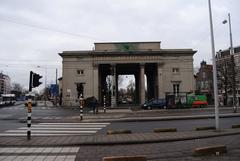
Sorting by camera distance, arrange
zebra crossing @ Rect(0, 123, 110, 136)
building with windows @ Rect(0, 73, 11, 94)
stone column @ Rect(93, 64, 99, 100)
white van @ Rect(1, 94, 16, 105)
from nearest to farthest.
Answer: zebra crossing @ Rect(0, 123, 110, 136)
stone column @ Rect(93, 64, 99, 100)
white van @ Rect(1, 94, 16, 105)
building with windows @ Rect(0, 73, 11, 94)

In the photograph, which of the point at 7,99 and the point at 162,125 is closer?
the point at 162,125

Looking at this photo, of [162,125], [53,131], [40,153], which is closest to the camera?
[40,153]

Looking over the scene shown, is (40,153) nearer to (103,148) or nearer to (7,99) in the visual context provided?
(103,148)

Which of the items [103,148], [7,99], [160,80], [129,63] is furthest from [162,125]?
[7,99]

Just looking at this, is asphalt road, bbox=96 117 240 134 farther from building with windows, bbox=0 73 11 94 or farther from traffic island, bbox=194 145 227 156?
building with windows, bbox=0 73 11 94

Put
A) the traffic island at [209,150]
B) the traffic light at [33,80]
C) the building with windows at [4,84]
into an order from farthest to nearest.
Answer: the building with windows at [4,84], the traffic light at [33,80], the traffic island at [209,150]

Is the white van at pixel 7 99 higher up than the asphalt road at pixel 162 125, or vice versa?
the white van at pixel 7 99

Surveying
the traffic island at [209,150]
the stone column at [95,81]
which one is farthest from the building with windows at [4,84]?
the traffic island at [209,150]

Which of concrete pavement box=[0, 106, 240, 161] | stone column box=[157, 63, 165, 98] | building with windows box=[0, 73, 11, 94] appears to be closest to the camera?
concrete pavement box=[0, 106, 240, 161]

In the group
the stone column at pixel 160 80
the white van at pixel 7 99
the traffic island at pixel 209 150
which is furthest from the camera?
the white van at pixel 7 99

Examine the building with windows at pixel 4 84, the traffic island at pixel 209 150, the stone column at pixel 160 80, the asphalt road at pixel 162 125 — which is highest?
the building with windows at pixel 4 84

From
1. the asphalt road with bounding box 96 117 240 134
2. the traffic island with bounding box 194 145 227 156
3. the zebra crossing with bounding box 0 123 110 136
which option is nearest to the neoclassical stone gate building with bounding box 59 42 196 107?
the asphalt road with bounding box 96 117 240 134

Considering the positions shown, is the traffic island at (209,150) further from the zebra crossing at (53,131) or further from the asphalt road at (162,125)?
the zebra crossing at (53,131)

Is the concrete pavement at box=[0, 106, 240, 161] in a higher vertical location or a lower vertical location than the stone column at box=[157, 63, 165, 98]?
lower
